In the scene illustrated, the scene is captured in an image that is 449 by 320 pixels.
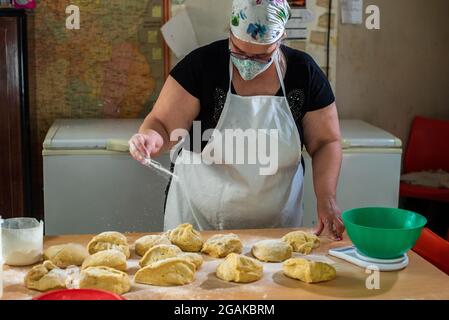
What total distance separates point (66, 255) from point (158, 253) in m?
0.26

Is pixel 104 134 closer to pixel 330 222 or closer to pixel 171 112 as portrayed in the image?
pixel 171 112

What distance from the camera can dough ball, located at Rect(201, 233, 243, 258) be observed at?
205 cm

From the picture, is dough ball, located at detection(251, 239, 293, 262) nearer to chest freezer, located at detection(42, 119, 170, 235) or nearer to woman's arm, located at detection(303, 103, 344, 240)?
A: woman's arm, located at detection(303, 103, 344, 240)

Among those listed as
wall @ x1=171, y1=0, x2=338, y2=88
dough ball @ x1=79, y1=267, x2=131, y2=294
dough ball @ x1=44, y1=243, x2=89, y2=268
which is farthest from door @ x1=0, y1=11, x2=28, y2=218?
dough ball @ x1=79, y1=267, x2=131, y2=294

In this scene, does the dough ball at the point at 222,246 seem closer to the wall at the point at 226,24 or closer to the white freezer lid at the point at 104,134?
the white freezer lid at the point at 104,134

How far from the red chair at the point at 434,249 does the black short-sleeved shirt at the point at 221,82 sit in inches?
24.6

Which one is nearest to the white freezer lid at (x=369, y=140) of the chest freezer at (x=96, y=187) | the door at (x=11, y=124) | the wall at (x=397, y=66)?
the wall at (x=397, y=66)

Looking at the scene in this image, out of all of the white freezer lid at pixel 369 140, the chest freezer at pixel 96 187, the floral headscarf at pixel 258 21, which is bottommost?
the chest freezer at pixel 96 187

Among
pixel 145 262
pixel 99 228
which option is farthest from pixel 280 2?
pixel 99 228

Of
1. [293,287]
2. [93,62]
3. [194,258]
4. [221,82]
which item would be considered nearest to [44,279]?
[194,258]

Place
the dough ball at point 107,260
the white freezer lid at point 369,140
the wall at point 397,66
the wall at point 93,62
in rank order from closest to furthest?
the dough ball at point 107,260 → the white freezer lid at point 369,140 → the wall at point 93,62 → the wall at point 397,66

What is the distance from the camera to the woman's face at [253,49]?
2.34 metres

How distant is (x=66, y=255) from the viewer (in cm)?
196
